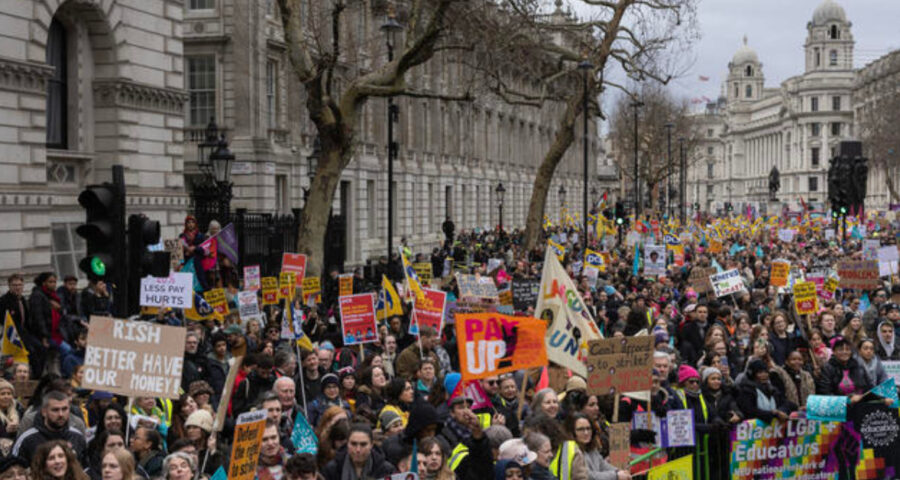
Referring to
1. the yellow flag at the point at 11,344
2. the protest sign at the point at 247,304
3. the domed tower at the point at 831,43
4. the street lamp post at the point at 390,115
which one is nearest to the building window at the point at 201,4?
the street lamp post at the point at 390,115

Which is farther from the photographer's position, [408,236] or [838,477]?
[408,236]

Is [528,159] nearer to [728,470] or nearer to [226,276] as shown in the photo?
[226,276]

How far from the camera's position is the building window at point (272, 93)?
118 ft

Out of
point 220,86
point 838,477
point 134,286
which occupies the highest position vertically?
point 220,86

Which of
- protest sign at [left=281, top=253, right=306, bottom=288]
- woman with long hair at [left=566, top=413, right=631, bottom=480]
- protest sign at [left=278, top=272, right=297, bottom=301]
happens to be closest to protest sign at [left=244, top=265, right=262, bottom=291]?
protest sign at [left=278, top=272, right=297, bottom=301]

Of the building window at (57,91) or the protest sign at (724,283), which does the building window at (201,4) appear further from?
the protest sign at (724,283)

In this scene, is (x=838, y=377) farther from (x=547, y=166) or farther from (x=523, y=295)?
→ (x=547, y=166)

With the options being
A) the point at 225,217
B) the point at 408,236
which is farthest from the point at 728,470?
the point at 408,236

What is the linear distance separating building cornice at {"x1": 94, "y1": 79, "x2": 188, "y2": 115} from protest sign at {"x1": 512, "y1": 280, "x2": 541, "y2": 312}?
7391mm

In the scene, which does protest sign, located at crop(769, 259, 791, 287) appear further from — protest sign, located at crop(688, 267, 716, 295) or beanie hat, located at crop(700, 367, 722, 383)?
beanie hat, located at crop(700, 367, 722, 383)

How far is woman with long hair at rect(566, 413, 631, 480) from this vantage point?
8.81m

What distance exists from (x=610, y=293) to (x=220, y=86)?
52.1 feet

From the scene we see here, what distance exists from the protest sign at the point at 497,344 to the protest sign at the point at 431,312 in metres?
4.72

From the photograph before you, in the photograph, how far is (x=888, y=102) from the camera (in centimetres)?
9350
